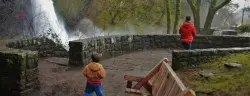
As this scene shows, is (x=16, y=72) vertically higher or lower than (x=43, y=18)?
lower

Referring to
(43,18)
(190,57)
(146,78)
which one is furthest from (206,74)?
(43,18)

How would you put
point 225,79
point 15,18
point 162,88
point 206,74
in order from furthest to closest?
point 15,18
point 206,74
point 225,79
point 162,88

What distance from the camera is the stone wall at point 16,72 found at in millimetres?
8805

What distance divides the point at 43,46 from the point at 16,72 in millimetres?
5742

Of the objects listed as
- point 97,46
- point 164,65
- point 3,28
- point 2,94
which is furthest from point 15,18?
point 164,65

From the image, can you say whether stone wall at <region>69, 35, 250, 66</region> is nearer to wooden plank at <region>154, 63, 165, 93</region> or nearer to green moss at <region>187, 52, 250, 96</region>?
green moss at <region>187, 52, 250, 96</region>

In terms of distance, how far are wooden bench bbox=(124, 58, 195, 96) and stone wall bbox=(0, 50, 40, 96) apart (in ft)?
7.67

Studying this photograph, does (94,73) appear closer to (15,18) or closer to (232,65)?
(232,65)

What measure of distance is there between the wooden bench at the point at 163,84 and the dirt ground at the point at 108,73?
0.72 m

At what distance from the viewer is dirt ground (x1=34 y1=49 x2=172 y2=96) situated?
31.3 feet

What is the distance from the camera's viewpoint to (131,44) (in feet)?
54.7

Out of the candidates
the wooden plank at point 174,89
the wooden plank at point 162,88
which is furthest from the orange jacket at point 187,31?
the wooden plank at point 174,89

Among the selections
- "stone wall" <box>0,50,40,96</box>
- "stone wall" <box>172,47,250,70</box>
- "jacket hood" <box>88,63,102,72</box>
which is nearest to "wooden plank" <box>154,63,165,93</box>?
"jacket hood" <box>88,63,102,72</box>

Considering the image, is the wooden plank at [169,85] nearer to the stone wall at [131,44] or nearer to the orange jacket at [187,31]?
the orange jacket at [187,31]
